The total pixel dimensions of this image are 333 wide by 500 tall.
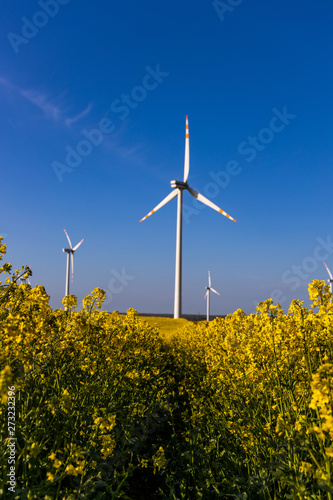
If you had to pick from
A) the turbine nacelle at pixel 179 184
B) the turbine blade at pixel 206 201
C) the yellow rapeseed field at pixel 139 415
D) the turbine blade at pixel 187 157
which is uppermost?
the turbine blade at pixel 187 157

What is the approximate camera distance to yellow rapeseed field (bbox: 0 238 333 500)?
348 cm

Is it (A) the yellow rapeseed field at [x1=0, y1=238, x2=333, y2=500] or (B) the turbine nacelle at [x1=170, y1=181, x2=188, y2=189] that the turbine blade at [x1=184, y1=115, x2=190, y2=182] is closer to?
(B) the turbine nacelle at [x1=170, y1=181, x2=188, y2=189]

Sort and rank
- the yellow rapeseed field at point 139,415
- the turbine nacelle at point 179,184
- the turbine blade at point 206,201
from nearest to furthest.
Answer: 1. the yellow rapeseed field at point 139,415
2. the turbine blade at point 206,201
3. the turbine nacelle at point 179,184

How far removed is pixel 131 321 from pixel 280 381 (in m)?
4.65

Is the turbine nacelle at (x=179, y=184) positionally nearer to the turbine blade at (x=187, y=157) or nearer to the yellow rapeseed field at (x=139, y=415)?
the turbine blade at (x=187, y=157)

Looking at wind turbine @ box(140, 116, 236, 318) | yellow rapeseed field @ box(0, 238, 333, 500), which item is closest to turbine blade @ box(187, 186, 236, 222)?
wind turbine @ box(140, 116, 236, 318)

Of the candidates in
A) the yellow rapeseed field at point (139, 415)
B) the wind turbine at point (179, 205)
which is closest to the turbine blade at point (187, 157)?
the wind turbine at point (179, 205)

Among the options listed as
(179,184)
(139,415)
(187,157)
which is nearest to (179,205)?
(179,184)

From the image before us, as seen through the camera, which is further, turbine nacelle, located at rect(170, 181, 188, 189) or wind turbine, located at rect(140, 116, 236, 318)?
turbine nacelle, located at rect(170, 181, 188, 189)

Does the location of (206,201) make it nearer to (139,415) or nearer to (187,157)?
(187,157)

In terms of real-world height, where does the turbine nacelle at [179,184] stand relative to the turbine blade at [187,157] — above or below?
below

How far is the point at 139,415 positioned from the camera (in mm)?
6203

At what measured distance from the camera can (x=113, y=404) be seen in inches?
215

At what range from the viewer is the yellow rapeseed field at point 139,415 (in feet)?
11.4
